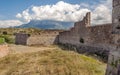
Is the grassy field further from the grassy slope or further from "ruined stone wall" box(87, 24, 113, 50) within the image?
"ruined stone wall" box(87, 24, 113, 50)

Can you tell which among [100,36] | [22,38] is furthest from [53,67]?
[22,38]

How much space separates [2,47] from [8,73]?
5.31 meters

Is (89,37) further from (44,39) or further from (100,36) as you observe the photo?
(44,39)

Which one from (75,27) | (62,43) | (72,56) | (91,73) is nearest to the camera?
(91,73)

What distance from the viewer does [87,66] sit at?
1129cm

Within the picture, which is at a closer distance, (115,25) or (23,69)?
(115,25)

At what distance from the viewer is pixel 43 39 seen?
3147 centimetres

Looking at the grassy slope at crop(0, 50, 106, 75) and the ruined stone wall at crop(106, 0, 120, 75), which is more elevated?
the ruined stone wall at crop(106, 0, 120, 75)

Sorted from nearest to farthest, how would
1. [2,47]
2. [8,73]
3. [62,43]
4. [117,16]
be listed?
[117,16], [8,73], [2,47], [62,43]

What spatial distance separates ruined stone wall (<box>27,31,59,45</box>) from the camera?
3094 cm

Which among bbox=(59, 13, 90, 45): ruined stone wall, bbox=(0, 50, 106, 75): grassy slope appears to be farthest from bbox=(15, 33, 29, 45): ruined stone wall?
bbox=(0, 50, 106, 75): grassy slope

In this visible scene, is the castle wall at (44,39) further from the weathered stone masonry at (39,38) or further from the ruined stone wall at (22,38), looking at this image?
the ruined stone wall at (22,38)

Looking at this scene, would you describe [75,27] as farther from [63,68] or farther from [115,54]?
[115,54]

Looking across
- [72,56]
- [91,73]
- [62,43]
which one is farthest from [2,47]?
[62,43]
